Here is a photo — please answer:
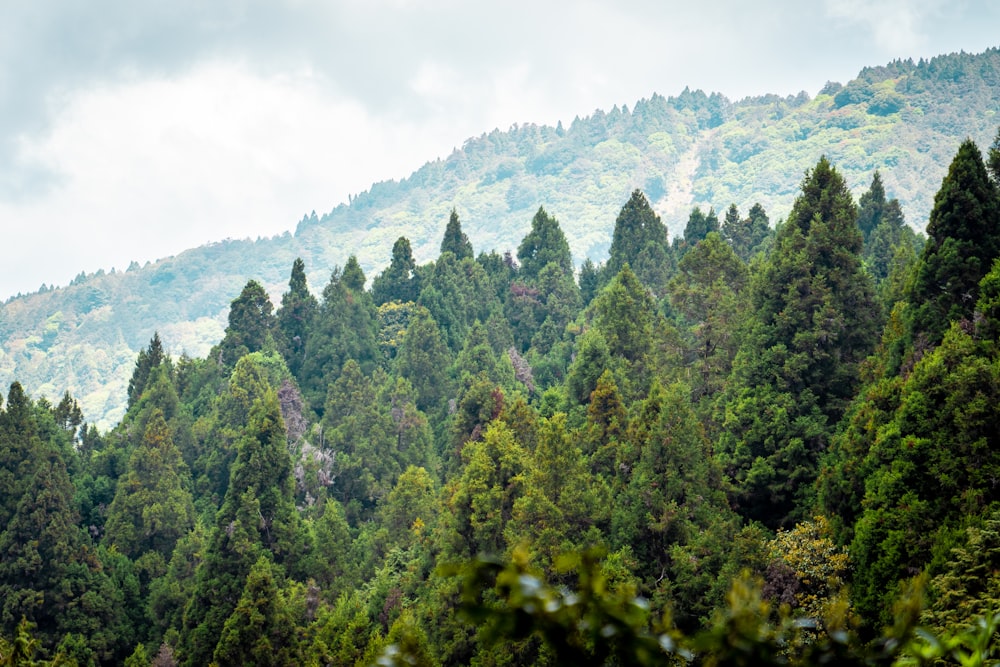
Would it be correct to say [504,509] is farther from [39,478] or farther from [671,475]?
[39,478]

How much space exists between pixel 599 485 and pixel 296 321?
36851mm

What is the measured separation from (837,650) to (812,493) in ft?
72.8

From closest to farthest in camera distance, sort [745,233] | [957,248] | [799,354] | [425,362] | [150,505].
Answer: [957,248], [799,354], [150,505], [425,362], [745,233]

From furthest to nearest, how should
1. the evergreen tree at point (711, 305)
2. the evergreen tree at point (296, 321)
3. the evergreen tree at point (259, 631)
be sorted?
the evergreen tree at point (296, 321), the evergreen tree at point (711, 305), the evergreen tree at point (259, 631)

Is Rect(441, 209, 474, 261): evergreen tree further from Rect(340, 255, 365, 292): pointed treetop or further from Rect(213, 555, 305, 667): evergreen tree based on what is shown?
Rect(213, 555, 305, 667): evergreen tree

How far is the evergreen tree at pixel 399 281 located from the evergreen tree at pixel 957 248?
44.7 meters

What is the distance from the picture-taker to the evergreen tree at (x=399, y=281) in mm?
64625

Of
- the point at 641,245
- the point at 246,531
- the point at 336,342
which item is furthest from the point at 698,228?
Result: the point at 246,531

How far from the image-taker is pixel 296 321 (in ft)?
194

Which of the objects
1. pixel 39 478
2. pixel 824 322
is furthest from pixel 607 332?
pixel 39 478

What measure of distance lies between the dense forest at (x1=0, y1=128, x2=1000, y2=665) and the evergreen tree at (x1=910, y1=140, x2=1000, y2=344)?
0.07 metres

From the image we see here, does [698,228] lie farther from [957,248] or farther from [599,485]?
[957,248]

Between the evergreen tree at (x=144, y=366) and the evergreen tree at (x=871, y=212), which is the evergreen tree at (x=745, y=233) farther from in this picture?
the evergreen tree at (x=144, y=366)

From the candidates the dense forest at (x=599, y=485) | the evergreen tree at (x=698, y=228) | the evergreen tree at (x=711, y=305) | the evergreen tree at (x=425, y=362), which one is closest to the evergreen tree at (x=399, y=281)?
the evergreen tree at (x=425, y=362)
